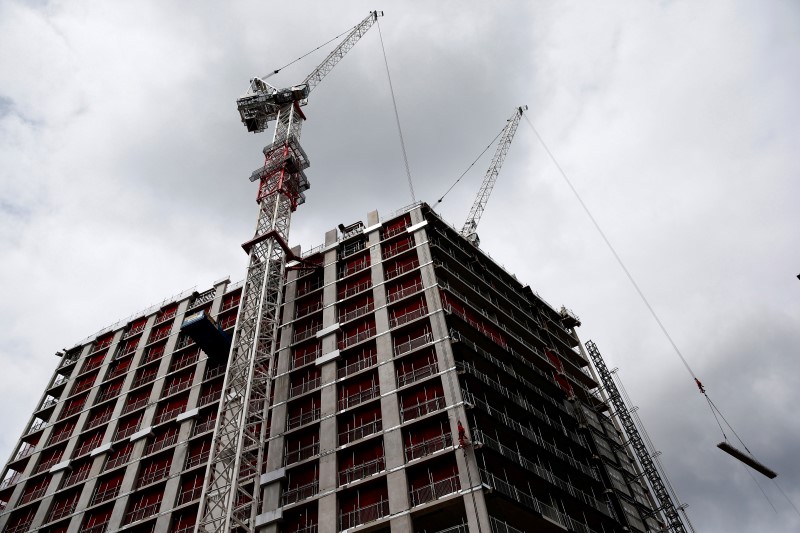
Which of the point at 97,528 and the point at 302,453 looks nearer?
the point at 302,453

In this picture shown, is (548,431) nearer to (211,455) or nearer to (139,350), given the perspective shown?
(211,455)

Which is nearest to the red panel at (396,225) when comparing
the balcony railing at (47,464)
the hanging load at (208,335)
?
the hanging load at (208,335)

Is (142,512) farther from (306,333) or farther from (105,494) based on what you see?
(306,333)

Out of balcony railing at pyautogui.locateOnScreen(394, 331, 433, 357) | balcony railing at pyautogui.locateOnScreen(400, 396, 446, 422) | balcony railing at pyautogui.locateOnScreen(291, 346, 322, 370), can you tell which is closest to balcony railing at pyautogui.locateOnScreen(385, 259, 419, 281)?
balcony railing at pyautogui.locateOnScreen(394, 331, 433, 357)

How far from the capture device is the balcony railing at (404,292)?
2384 inches

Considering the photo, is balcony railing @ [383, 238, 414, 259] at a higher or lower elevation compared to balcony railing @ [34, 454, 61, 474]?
higher

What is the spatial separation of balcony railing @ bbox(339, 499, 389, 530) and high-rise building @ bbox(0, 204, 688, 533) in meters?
0.12

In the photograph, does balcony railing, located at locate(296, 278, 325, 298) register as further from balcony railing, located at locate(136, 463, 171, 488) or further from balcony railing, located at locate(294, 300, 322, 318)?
balcony railing, located at locate(136, 463, 171, 488)

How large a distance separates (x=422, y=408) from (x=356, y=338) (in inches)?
456

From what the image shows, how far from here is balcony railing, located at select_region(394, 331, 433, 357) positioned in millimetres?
55469

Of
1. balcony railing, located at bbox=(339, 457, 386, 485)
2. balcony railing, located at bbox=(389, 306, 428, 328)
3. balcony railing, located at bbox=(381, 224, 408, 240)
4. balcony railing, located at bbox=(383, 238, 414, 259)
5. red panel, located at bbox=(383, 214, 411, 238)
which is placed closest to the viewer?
balcony railing, located at bbox=(339, 457, 386, 485)

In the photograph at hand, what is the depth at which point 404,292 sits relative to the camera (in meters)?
61.0

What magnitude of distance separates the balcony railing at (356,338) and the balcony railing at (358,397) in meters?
5.48

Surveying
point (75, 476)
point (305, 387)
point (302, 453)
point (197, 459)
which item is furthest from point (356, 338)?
point (75, 476)
